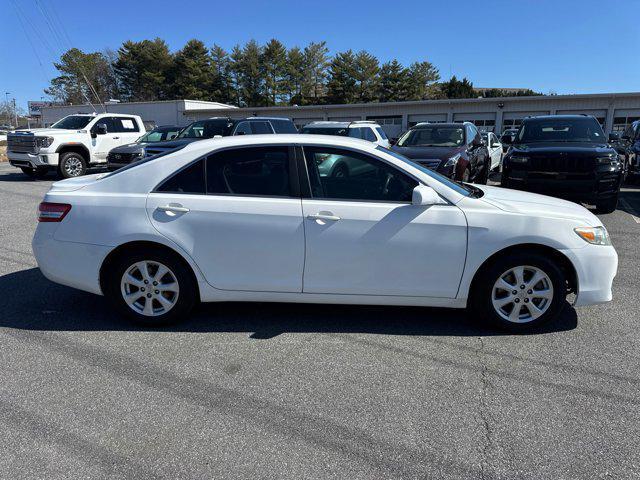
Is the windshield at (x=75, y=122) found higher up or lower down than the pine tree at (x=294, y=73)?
lower down

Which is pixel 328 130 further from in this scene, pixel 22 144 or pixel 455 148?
pixel 22 144

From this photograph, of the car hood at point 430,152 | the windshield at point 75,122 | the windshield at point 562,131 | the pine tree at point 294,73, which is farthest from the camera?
the pine tree at point 294,73

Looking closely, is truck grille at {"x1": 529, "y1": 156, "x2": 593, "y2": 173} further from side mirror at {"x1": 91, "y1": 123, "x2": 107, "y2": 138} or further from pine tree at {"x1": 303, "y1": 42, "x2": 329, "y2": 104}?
pine tree at {"x1": 303, "y1": 42, "x2": 329, "y2": 104}

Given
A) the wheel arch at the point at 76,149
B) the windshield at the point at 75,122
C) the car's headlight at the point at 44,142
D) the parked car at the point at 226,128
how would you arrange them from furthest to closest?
the windshield at the point at 75,122 → the wheel arch at the point at 76,149 → the car's headlight at the point at 44,142 → the parked car at the point at 226,128

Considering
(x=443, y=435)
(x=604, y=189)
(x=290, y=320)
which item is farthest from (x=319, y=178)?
(x=604, y=189)

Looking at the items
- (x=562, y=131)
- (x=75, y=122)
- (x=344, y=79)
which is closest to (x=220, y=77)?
(x=344, y=79)

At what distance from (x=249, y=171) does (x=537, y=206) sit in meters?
2.51

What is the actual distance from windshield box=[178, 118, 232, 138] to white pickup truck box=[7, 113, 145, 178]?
4.16 m

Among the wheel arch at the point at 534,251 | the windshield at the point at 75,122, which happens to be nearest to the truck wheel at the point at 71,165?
the windshield at the point at 75,122

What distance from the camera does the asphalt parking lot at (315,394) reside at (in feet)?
8.55

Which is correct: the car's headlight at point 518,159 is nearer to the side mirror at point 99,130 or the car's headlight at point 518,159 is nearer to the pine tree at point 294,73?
the side mirror at point 99,130

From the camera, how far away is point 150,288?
4.21m

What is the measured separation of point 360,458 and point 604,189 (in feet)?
26.7

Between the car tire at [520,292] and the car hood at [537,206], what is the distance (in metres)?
0.37
